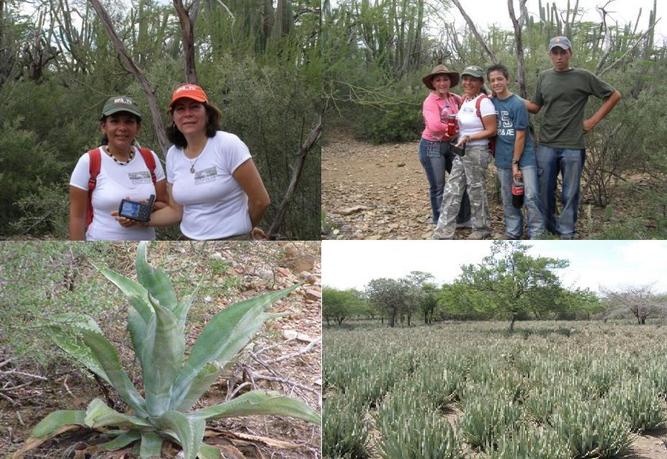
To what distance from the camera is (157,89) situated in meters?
6.29

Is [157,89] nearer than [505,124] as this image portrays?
No

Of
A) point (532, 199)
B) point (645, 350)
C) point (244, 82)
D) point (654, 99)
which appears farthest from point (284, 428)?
point (654, 99)

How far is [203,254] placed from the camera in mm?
4117

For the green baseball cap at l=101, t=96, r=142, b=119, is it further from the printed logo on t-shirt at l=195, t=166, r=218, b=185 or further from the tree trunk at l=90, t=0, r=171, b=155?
the tree trunk at l=90, t=0, r=171, b=155

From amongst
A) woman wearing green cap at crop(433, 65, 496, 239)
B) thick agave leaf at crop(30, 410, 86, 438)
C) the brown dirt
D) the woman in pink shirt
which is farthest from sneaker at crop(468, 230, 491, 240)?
thick agave leaf at crop(30, 410, 86, 438)

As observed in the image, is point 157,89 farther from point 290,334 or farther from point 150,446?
point 150,446

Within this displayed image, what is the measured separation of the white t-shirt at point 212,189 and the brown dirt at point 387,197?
1.63 m

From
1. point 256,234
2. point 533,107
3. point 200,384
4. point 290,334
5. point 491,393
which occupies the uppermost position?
point 533,107

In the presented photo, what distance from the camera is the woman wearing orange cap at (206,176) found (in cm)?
359

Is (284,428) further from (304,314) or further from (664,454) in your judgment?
(664,454)

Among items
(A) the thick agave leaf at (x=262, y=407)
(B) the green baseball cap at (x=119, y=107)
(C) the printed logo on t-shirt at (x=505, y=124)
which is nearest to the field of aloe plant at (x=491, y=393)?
(A) the thick agave leaf at (x=262, y=407)

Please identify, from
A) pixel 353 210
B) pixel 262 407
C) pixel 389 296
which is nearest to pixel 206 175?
pixel 262 407

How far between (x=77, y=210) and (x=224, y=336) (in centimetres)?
124

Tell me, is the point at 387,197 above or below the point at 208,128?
below
